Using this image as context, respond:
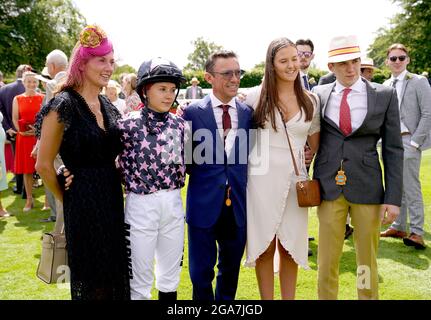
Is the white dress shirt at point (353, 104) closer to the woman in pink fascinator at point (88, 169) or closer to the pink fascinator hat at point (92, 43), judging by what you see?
the woman in pink fascinator at point (88, 169)

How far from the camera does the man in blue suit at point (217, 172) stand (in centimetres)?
325

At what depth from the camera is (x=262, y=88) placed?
11.3 ft

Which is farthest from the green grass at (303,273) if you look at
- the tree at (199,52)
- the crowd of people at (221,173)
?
the tree at (199,52)

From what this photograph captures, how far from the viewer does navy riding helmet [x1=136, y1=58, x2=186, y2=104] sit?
3.00 meters

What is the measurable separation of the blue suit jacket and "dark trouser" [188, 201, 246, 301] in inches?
2.5

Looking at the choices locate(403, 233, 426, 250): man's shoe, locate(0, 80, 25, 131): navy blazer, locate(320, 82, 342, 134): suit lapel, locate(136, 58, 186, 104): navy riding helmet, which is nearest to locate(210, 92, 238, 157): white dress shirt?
locate(136, 58, 186, 104): navy riding helmet

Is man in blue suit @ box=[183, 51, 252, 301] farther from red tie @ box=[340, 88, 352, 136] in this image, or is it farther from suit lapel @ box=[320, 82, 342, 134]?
red tie @ box=[340, 88, 352, 136]

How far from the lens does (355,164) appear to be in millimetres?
3252

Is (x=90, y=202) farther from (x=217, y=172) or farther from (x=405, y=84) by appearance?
(x=405, y=84)

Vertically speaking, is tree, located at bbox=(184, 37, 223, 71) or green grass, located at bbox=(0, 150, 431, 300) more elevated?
tree, located at bbox=(184, 37, 223, 71)

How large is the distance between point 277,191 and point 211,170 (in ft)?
1.79

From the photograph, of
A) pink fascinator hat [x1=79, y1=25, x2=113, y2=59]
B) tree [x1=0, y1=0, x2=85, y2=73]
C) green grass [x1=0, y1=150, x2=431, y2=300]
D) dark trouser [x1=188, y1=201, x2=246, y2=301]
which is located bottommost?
green grass [x1=0, y1=150, x2=431, y2=300]

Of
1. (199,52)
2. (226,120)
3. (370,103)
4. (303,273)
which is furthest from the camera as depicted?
(199,52)

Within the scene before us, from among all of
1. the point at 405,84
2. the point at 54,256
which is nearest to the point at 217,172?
the point at 54,256
